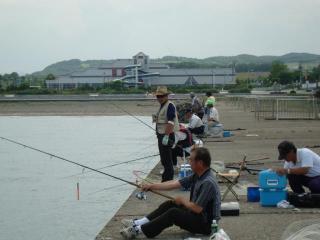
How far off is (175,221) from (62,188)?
6861 millimetres

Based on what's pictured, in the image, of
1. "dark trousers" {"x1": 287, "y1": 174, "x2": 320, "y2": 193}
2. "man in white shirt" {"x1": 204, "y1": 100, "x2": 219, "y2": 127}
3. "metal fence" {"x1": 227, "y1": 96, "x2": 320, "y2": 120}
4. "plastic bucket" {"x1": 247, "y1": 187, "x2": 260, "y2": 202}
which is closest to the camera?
"dark trousers" {"x1": 287, "y1": 174, "x2": 320, "y2": 193}

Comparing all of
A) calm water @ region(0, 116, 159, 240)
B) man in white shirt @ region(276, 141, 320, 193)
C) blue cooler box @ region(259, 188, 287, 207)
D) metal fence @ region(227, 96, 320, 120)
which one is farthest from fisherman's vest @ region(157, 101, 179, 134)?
metal fence @ region(227, 96, 320, 120)

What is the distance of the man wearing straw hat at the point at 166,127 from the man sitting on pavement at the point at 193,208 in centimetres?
335

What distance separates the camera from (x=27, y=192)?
43.6ft

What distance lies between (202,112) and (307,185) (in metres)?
Answer: 12.2

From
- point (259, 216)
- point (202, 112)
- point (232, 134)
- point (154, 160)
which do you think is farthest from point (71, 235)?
point (232, 134)

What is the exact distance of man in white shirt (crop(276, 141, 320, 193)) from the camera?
341 inches

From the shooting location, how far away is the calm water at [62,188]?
397 inches

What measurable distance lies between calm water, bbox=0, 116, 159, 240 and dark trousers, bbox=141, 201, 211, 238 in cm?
218

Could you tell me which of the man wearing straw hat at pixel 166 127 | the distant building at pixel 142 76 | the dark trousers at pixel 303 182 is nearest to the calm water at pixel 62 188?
the man wearing straw hat at pixel 166 127

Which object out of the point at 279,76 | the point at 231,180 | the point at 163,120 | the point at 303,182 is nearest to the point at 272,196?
the point at 303,182

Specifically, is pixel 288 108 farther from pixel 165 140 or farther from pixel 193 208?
pixel 193 208

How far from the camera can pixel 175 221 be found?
287 inches

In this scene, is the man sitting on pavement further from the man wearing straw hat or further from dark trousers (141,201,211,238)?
the man wearing straw hat
